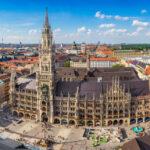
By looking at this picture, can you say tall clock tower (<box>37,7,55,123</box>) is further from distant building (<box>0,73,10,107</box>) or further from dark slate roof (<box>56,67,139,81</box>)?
dark slate roof (<box>56,67,139,81</box>)

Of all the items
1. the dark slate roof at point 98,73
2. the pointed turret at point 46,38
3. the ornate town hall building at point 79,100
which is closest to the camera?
the ornate town hall building at point 79,100

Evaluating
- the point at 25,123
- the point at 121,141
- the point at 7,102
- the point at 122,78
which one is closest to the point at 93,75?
the point at 122,78

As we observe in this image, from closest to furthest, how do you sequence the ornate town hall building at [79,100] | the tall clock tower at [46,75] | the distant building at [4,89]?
1. the ornate town hall building at [79,100]
2. the tall clock tower at [46,75]
3. the distant building at [4,89]

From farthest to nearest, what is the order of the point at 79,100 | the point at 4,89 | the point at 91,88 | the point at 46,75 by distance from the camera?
1. the point at 4,89
2. the point at 91,88
3. the point at 46,75
4. the point at 79,100

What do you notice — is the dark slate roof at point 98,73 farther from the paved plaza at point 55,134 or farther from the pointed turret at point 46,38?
the paved plaza at point 55,134

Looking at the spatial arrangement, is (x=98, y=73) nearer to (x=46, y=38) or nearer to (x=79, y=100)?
(x=79, y=100)

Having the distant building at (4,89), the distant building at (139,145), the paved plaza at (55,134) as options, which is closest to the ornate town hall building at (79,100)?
the paved plaza at (55,134)

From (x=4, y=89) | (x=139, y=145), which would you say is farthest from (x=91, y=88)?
(x=4, y=89)
